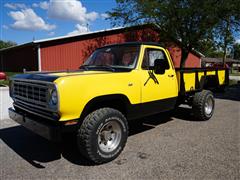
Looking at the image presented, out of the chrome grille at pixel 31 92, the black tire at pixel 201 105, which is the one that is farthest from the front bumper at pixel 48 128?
the black tire at pixel 201 105

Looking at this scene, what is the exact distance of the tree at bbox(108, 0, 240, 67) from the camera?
15891mm

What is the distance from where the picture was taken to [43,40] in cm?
1533

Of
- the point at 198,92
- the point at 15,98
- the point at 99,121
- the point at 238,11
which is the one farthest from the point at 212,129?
the point at 238,11

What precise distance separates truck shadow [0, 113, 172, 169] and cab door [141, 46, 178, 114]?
40.1 inches

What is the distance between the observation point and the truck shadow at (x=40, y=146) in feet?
13.4

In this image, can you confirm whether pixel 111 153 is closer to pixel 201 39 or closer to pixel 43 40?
pixel 43 40

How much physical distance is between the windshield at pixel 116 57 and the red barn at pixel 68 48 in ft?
36.6

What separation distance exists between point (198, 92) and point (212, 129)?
1.28 m

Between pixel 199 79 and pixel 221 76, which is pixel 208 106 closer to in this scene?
pixel 199 79

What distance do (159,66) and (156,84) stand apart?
391 millimetres

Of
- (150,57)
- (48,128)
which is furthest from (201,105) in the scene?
(48,128)

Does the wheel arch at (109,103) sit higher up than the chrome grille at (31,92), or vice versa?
the chrome grille at (31,92)

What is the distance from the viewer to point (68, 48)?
1688 cm

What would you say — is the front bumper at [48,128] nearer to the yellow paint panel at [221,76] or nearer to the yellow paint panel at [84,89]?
the yellow paint panel at [84,89]
